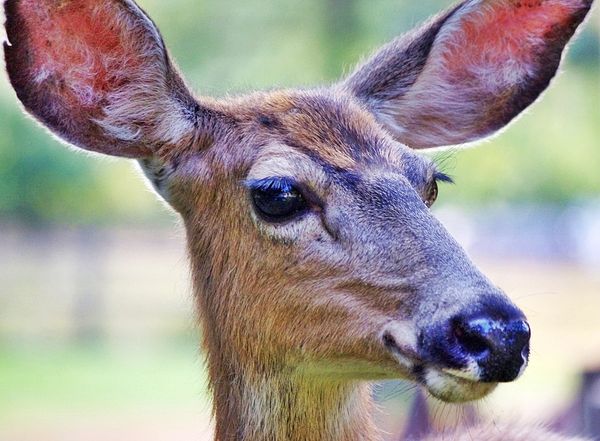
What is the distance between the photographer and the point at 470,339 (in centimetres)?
465

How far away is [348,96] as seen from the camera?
20.8 feet

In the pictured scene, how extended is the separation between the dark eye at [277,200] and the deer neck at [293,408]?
0.66 meters

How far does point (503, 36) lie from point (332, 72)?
1382 centimetres

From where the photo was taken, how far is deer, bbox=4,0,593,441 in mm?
5207

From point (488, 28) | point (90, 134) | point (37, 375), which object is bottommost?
point (90, 134)

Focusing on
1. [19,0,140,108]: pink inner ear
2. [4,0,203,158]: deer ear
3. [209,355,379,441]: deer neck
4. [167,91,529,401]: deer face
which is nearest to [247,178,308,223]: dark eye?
[167,91,529,401]: deer face

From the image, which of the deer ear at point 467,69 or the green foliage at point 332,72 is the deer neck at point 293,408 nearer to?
the deer ear at point 467,69

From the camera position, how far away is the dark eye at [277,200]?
550 cm

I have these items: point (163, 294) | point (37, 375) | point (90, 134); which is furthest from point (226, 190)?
Result: point (163, 294)

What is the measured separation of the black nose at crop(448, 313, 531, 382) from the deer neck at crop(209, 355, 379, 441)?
0.98m

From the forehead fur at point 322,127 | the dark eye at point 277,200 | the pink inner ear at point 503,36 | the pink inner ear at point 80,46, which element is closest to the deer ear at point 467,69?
the pink inner ear at point 503,36

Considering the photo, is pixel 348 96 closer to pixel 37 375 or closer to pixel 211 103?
pixel 211 103

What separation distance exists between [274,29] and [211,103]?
16166 mm

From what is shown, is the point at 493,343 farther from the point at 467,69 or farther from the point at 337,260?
the point at 467,69
